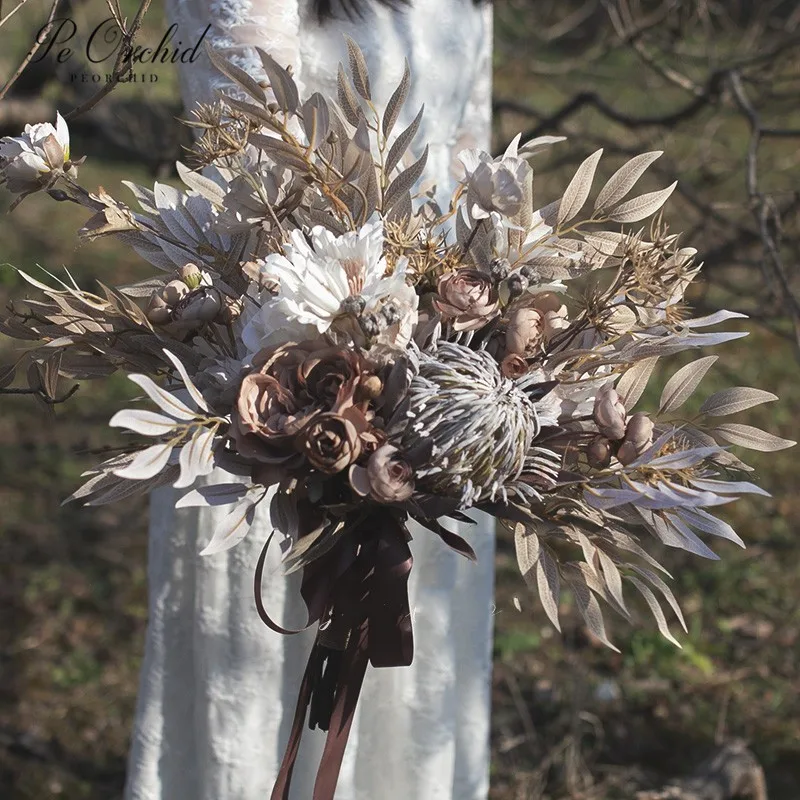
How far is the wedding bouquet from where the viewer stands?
939 mm

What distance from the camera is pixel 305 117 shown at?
3.38 ft

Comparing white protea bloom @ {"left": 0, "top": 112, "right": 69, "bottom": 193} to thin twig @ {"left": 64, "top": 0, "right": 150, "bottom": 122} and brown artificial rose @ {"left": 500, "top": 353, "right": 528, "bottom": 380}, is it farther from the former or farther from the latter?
brown artificial rose @ {"left": 500, "top": 353, "right": 528, "bottom": 380}

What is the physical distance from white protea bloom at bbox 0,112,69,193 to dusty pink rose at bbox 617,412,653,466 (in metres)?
0.67

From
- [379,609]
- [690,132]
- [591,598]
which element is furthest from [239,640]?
[690,132]

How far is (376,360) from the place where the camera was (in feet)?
3.19

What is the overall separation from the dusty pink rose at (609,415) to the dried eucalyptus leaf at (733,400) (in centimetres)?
13

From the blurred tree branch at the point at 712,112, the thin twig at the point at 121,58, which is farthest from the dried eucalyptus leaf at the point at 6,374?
the blurred tree branch at the point at 712,112

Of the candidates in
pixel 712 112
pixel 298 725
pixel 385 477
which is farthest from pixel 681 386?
pixel 712 112

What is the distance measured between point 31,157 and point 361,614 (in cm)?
61

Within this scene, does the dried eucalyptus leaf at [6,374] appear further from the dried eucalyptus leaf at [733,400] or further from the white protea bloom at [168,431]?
the dried eucalyptus leaf at [733,400]

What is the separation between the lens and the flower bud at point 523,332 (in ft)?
3.34

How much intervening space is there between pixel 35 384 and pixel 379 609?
479 mm

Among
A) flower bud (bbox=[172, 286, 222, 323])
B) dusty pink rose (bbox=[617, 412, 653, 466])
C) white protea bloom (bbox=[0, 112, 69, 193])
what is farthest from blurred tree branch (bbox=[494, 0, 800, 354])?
white protea bloom (bbox=[0, 112, 69, 193])

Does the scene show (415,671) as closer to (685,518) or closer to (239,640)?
(239,640)
